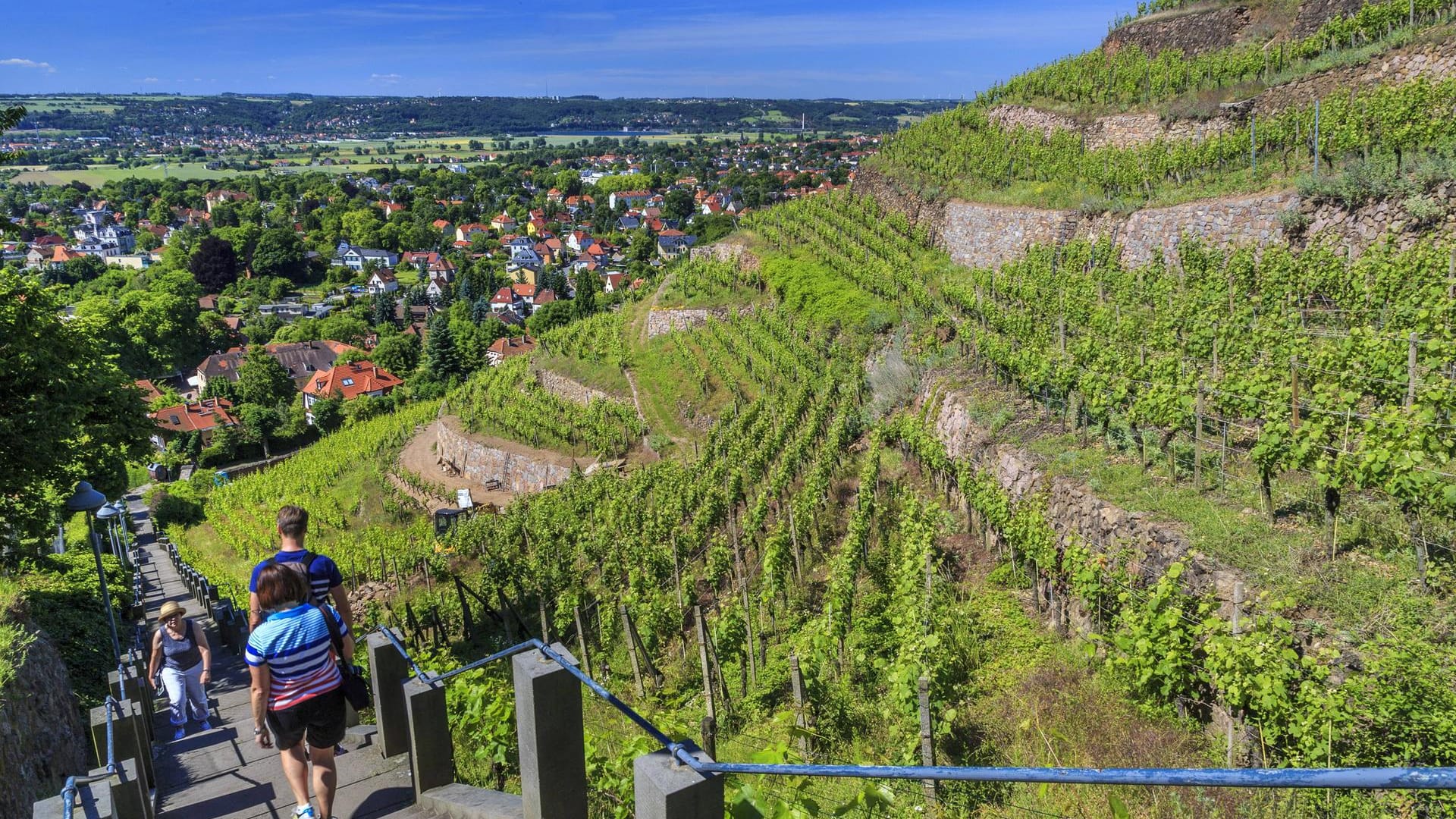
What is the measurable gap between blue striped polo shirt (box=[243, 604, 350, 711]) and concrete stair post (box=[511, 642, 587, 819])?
132 cm

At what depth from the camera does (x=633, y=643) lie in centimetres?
973

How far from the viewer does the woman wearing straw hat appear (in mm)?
6754

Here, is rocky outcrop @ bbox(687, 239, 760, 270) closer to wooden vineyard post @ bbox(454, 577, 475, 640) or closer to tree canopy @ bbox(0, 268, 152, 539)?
wooden vineyard post @ bbox(454, 577, 475, 640)

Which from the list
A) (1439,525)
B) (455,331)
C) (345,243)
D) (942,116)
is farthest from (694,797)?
(345,243)

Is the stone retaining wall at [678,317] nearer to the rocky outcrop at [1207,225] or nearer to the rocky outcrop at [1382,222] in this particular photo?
the rocky outcrop at [1207,225]

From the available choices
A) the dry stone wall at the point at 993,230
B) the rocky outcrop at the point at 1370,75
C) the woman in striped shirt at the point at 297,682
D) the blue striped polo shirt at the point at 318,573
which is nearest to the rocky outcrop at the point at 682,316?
the dry stone wall at the point at 993,230

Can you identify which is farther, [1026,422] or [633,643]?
[1026,422]

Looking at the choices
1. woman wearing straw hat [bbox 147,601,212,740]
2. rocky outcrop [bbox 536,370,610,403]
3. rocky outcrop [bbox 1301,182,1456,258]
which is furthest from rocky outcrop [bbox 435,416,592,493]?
rocky outcrop [bbox 1301,182,1456,258]

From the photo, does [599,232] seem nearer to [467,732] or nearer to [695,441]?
[695,441]

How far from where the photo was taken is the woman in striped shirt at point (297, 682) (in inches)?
159

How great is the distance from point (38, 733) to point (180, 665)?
1.00 metres

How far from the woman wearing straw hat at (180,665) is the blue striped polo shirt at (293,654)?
3270mm

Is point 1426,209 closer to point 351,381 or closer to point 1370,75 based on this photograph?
point 1370,75

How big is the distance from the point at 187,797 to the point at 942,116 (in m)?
37.6
